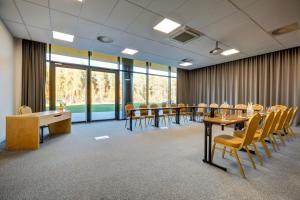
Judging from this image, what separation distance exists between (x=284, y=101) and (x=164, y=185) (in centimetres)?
644

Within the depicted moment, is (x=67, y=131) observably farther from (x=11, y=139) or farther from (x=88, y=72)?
(x=88, y=72)

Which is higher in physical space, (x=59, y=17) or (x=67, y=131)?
(x=59, y=17)

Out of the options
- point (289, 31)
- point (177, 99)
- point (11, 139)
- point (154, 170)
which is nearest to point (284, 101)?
point (289, 31)

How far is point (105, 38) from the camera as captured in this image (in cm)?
447

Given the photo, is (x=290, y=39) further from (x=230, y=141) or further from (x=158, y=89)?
(x=158, y=89)

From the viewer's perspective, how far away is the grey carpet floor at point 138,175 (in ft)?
5.52

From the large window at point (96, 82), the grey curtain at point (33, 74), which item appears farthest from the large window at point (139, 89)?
the grey curtain at point (33, 74)

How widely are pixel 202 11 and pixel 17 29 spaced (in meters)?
4.90

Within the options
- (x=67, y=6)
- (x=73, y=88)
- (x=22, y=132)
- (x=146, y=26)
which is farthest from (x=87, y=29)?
(x=73, y=88)

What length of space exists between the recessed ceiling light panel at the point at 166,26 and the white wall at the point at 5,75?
3934mm

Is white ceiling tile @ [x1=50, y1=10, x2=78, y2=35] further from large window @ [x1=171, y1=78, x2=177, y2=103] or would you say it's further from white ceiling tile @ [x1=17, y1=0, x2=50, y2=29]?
large window @ [x1=171, y1=78, x2=177, y2=103]

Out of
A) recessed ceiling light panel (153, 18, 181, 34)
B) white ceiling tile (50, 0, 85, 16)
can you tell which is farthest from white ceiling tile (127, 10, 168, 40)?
white ceiling tile (50, 0, 85, 16)

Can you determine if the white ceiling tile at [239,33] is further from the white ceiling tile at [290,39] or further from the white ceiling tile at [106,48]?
the white ceiling tile at [106,48]

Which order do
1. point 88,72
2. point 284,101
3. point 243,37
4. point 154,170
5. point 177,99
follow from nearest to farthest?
point 154,170, point 243,37, point 284,101, point 88,72, point 177,99
